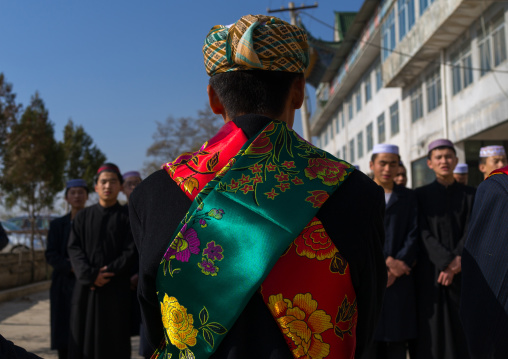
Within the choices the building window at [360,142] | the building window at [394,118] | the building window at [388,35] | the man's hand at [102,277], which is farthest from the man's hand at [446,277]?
the building window at [360,142]

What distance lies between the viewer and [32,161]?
14820mm

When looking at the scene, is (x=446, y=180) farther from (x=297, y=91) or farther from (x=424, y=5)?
(x=424, y=5)

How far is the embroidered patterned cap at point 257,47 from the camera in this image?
5.06 feet

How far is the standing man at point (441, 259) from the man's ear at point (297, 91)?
136 inches

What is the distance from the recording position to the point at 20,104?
13141mm

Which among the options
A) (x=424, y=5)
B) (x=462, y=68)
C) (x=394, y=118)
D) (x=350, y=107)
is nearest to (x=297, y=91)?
(x=462, y=68)

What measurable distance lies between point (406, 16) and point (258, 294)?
19.4m

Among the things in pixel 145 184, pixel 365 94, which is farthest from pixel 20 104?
pixel 365 94

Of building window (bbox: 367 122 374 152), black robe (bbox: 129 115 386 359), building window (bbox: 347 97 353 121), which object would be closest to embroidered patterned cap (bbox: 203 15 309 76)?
black robe (bbox: 129 115 386 359)

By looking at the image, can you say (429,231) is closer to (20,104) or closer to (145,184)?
(145,184)

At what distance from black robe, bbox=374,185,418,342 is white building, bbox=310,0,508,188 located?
30.8 ft

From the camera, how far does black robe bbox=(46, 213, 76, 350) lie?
5422 mm

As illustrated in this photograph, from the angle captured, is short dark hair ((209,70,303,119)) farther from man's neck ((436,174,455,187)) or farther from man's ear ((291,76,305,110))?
man's neck ((436,174,455,187))

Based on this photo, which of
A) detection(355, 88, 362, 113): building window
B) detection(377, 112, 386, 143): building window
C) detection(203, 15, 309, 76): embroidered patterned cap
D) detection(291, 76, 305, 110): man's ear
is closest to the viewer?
detection(203, 15, 309, 76): embroidered patterned cap
